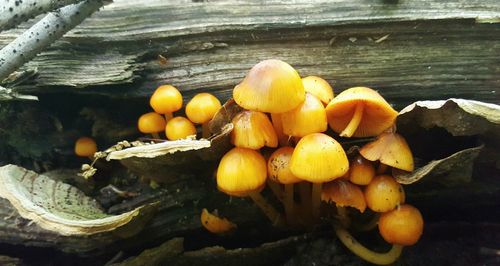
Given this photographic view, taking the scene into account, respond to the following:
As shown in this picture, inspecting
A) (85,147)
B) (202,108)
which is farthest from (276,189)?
(85,147)

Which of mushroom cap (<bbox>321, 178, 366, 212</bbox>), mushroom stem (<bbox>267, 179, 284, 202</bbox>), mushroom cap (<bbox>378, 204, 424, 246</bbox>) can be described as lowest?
mushroom cap (<bbox>378, 204, 424, 246</bbox>)

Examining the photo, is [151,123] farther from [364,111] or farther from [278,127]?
[364,111]

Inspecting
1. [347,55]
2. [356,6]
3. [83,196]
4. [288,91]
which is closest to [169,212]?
[83,196]

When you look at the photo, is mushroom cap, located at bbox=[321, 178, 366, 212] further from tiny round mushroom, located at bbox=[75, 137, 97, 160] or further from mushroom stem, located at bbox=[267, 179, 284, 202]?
tiny round mushroom, located at bbox=[75, 137, 97, 160]

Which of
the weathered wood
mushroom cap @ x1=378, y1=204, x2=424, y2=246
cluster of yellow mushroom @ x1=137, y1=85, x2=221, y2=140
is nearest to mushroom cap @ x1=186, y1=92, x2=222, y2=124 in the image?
cluster of yellow mushroom @ x1=137, y1=85, x2=221, y2=140

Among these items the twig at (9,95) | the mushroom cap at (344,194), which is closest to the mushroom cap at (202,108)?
the mushroom cap at (344,194)

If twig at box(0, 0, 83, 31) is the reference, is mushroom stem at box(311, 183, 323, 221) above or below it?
below
